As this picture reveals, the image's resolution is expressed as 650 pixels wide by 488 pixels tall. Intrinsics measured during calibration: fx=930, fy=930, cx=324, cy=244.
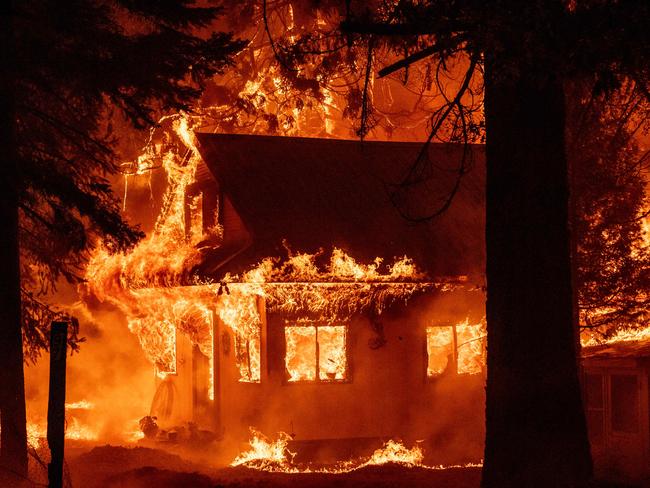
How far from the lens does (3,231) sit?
1381cm

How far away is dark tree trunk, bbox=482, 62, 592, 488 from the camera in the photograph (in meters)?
11.4

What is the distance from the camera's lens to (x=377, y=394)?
68.9 feet

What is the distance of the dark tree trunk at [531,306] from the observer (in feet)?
37.2

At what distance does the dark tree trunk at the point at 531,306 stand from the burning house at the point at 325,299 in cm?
822

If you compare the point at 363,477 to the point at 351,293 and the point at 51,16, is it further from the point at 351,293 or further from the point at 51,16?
the point at 51,16

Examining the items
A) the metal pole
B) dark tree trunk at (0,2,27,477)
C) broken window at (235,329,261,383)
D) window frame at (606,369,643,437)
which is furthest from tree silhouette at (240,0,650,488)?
broken window at (235,329,261,383)

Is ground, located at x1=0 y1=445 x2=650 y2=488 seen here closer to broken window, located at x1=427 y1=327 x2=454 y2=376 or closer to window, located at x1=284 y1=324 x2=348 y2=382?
window, located at x1=284 y1=324 x2=348 y2=382

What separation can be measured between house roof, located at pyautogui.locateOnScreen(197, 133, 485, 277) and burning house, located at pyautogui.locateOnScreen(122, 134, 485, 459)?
38mm

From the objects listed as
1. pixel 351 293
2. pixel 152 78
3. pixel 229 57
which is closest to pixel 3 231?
pixel 152 78

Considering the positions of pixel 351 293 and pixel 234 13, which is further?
pixel 234 13

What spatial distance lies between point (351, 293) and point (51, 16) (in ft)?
30.9

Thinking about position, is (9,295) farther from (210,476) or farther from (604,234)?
(604,234)

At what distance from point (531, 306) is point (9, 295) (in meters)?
7.56

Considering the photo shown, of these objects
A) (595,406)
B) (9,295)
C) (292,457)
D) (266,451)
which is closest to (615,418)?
(595,406)
